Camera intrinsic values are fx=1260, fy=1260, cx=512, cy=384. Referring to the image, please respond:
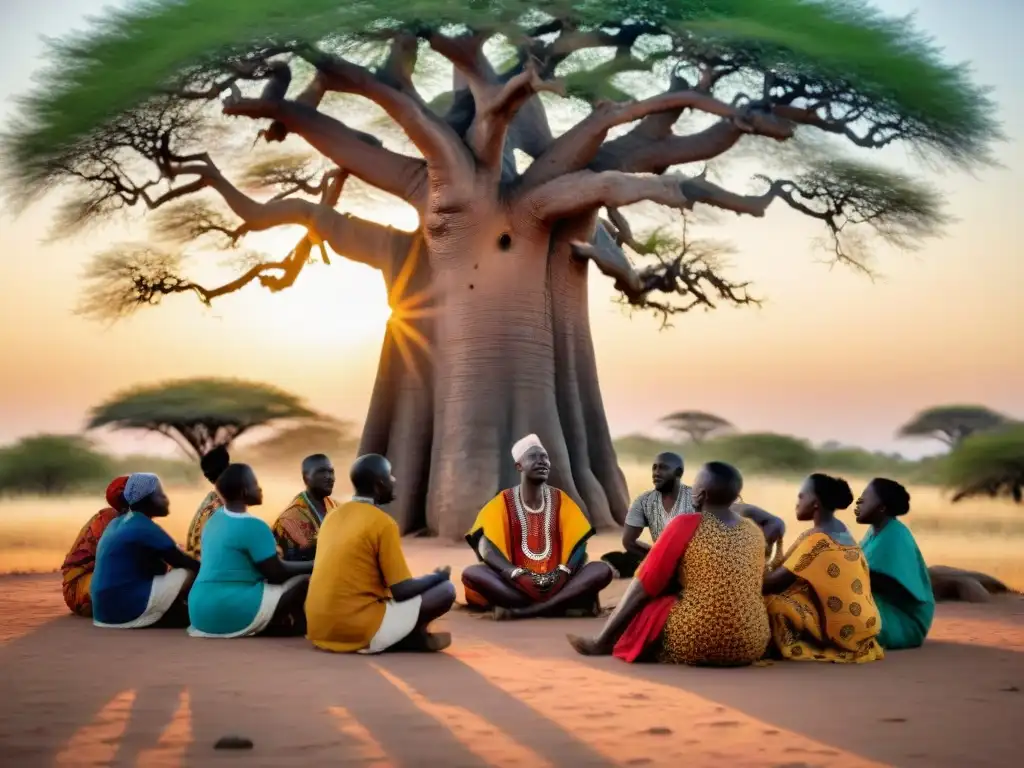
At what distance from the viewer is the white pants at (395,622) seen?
615cm

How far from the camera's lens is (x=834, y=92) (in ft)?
43.2

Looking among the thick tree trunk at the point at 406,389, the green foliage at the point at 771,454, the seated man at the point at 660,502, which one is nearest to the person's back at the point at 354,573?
the seated man at the point at 660,502

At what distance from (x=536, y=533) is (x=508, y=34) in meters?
6.81

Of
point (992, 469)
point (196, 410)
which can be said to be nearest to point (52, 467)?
point (196, 410)

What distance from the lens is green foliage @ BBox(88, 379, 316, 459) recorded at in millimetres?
24125

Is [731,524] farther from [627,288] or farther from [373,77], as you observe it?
[627,288]

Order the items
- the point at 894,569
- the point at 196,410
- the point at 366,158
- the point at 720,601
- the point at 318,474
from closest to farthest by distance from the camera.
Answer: the point at 720,601
the point at 894,569
the point at 318,474
the point at 366,158
the point at 196,410

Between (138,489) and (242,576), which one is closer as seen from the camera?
(242,576)

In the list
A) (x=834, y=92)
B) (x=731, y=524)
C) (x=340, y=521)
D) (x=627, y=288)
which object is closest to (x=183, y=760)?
(x=340, y=521)

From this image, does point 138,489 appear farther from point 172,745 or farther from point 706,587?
point 706,587

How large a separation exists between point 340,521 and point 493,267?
7.83m

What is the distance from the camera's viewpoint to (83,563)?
7641mm

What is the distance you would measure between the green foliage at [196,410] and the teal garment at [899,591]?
19.3m

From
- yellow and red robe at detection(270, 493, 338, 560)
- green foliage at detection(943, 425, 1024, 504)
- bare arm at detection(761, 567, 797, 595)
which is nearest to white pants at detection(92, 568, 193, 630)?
yellow and red robe at detection(270, 493, 338, 560)
